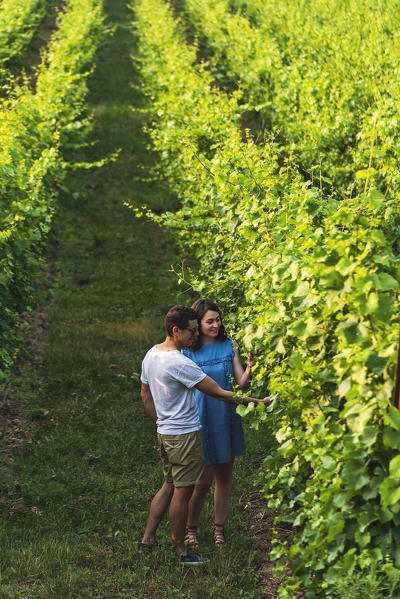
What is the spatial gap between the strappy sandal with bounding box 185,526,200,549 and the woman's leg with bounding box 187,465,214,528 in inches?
1.0

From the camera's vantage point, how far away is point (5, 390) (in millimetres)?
7586

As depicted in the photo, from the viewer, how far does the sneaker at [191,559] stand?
15.5 feet

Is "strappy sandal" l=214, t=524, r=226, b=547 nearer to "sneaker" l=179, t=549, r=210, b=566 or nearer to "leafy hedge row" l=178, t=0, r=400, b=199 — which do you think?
"sneaker" l=179, t=549, r=210, b=566

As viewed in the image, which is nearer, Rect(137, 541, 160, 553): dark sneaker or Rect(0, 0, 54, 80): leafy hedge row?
Rect(137, 541, 160, 553): dark sneaker

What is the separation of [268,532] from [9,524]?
2018 millimetres

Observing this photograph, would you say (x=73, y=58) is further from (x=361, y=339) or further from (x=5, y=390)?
(x=361, y=339)

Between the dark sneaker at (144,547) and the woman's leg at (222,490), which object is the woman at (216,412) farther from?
the dark sneaker at (144,547)

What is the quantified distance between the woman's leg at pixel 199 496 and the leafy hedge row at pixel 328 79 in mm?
2290

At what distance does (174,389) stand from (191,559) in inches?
48.3

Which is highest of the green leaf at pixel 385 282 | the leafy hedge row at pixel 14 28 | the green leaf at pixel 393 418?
the leafy hedge row at pixel 14 28

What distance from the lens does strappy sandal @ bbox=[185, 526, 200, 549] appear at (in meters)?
5.00

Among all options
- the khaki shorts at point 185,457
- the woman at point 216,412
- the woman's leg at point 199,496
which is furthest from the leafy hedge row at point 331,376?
the woman's leg at point 199,496

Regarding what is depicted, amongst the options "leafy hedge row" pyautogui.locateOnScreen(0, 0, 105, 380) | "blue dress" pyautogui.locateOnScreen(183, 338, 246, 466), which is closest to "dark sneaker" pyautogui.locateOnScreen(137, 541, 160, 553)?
"blue dress" pyautogui.locateOnScreen(183, 338, 246, 466)

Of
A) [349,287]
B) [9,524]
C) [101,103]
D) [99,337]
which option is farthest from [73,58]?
[349,287]
